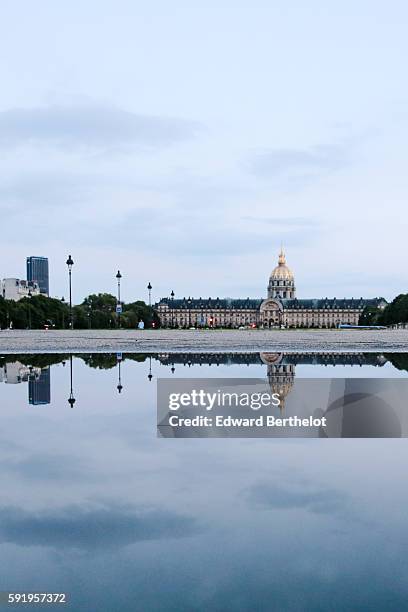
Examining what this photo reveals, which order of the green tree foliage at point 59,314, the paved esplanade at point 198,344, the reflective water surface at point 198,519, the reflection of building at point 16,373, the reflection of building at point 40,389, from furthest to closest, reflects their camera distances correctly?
1. the green tree foliage at point 59,314
2. the paved esplanade at point 198,344
3. the reflection of building at point 16,373
4. the reflection of building at point 40,389
5. the reflective water surface at point 198,519

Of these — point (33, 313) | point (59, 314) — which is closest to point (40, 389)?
point (33, 313)

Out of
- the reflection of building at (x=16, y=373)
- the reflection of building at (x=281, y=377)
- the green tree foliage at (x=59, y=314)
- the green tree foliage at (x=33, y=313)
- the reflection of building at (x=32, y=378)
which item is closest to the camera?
Answer: the reflection of building at (x=281, y=377)

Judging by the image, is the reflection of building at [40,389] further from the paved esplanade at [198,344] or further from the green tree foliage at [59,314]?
the green tree foliage at [59,314]

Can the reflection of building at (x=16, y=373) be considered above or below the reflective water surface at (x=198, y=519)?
above

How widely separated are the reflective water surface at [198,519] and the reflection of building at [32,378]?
9.97 feet

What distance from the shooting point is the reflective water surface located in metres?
4.78

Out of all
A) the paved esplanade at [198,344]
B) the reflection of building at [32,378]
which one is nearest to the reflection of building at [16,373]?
the reflection of building at [32,378]

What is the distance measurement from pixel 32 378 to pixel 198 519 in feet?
39.1

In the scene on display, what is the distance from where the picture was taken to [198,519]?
238 inches

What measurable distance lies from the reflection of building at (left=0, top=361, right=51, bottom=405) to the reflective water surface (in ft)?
9.97

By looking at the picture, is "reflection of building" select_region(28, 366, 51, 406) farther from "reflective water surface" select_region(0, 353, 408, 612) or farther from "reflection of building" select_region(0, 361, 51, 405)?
"reflective water surface" select_region(0, 353, 408, 612)

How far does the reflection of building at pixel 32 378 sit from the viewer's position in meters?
13.6

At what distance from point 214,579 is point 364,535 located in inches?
53.9

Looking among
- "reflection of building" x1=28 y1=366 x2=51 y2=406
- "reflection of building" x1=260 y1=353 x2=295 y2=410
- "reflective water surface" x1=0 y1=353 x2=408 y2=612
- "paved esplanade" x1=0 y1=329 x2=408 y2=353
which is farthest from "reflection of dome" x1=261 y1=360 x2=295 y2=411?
"paved esplanade" x1=0 y1=329 x2=408 y2=353
